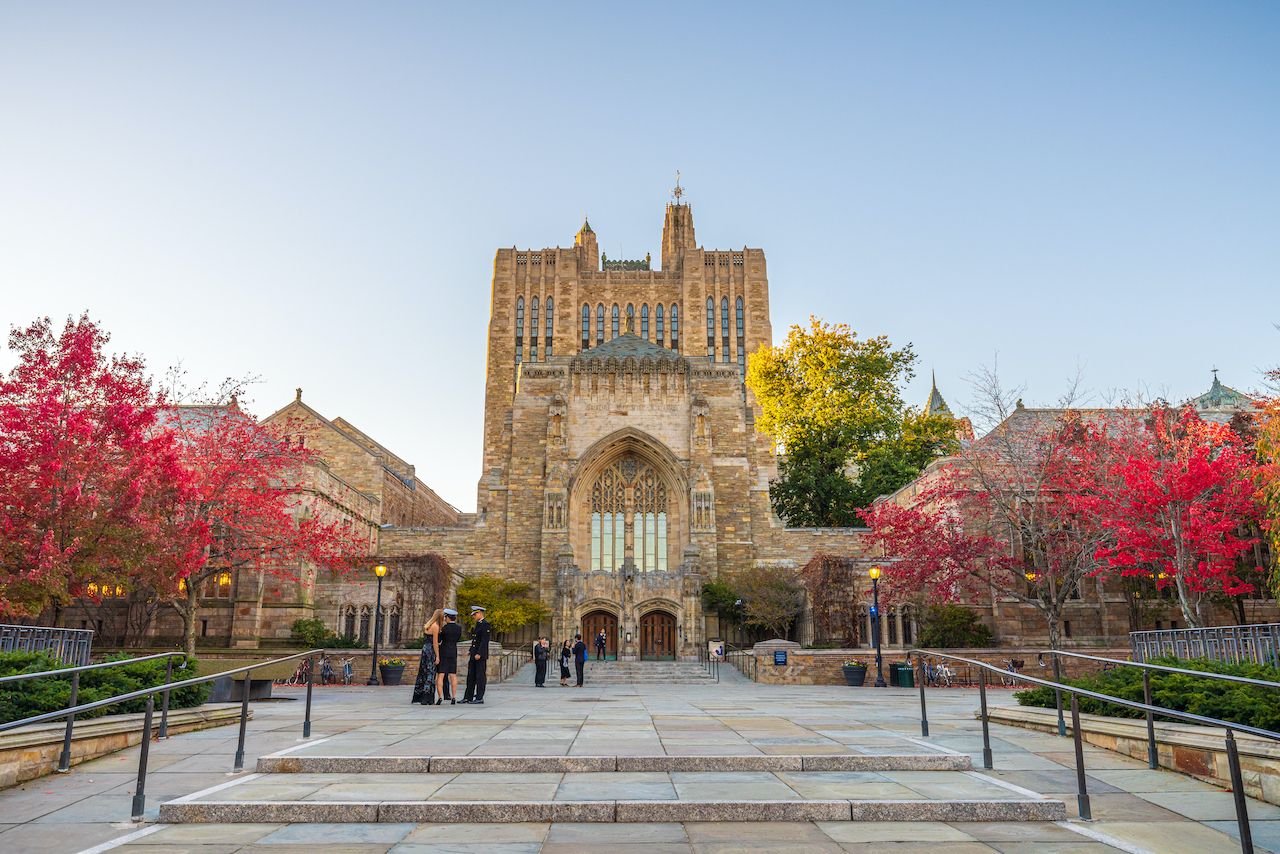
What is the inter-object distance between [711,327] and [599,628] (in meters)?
36.4

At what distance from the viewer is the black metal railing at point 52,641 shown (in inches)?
498

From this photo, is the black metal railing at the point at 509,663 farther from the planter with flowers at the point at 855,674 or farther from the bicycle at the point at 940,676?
the bicycle at the point at 940,676

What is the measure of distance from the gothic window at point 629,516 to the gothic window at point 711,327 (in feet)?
Answer: 92.4

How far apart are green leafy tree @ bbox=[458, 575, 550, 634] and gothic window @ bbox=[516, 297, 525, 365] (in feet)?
109

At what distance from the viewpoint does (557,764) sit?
26.2ft

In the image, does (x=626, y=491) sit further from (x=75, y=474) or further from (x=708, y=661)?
(x=75, y=474)

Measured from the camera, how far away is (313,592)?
33344 mm

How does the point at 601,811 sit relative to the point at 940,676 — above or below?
above

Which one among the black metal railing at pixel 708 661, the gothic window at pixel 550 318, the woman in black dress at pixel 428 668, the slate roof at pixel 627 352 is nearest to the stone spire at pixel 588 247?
the gothic window at pixel 550 318

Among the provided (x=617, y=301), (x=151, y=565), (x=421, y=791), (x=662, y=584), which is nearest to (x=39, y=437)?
(x=151, y=565)

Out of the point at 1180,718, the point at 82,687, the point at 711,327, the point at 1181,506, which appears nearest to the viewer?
the point at 1180,718

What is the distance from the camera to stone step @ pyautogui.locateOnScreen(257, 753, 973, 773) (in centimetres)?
793

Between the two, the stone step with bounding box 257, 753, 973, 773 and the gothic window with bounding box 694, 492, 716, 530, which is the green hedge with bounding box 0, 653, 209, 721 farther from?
the gothic window with bounding box 694, 492, 716, 530

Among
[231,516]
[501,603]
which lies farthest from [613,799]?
[501,603]
